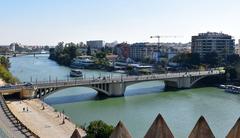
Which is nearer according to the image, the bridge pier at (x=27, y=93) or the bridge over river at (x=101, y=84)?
the bridge pier at (x=27, y=93)

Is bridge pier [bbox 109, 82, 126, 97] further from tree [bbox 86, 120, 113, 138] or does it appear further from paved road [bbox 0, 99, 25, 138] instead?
tree [bbox 86, 120, 113, 138]

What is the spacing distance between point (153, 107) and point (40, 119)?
8.92 metres

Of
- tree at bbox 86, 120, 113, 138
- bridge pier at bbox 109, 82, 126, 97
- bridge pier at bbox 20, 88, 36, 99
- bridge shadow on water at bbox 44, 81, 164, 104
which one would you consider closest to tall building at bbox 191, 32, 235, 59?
bridge shadow on water at bbox 44, 81, 164, 104

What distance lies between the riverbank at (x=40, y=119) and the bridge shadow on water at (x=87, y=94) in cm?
332

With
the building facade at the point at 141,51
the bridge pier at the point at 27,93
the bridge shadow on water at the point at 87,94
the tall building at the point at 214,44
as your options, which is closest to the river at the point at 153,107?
the bridge shadow on water at the point at 87,94

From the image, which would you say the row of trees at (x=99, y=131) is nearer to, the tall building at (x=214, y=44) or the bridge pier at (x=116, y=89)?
the bridge pier at (x=116, y=89)

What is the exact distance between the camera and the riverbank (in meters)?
18.5

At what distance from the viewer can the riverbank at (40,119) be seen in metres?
18.5

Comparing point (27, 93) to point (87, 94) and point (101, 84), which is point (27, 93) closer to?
point (87, 94)

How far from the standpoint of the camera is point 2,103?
938 inches

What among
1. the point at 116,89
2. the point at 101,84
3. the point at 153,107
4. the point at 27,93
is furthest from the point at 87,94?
the point at 153,107

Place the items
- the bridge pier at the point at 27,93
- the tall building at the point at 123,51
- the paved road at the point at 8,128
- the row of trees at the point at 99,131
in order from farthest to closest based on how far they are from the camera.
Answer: the tall building at the point at 123,51 → the bridge pier at the point at 27,93 → the paved road at the point at 8,128 → the row of trees at the point at 99,131

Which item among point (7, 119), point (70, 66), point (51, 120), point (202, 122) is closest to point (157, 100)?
point (51, 120)

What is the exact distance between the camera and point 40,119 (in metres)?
21.2
